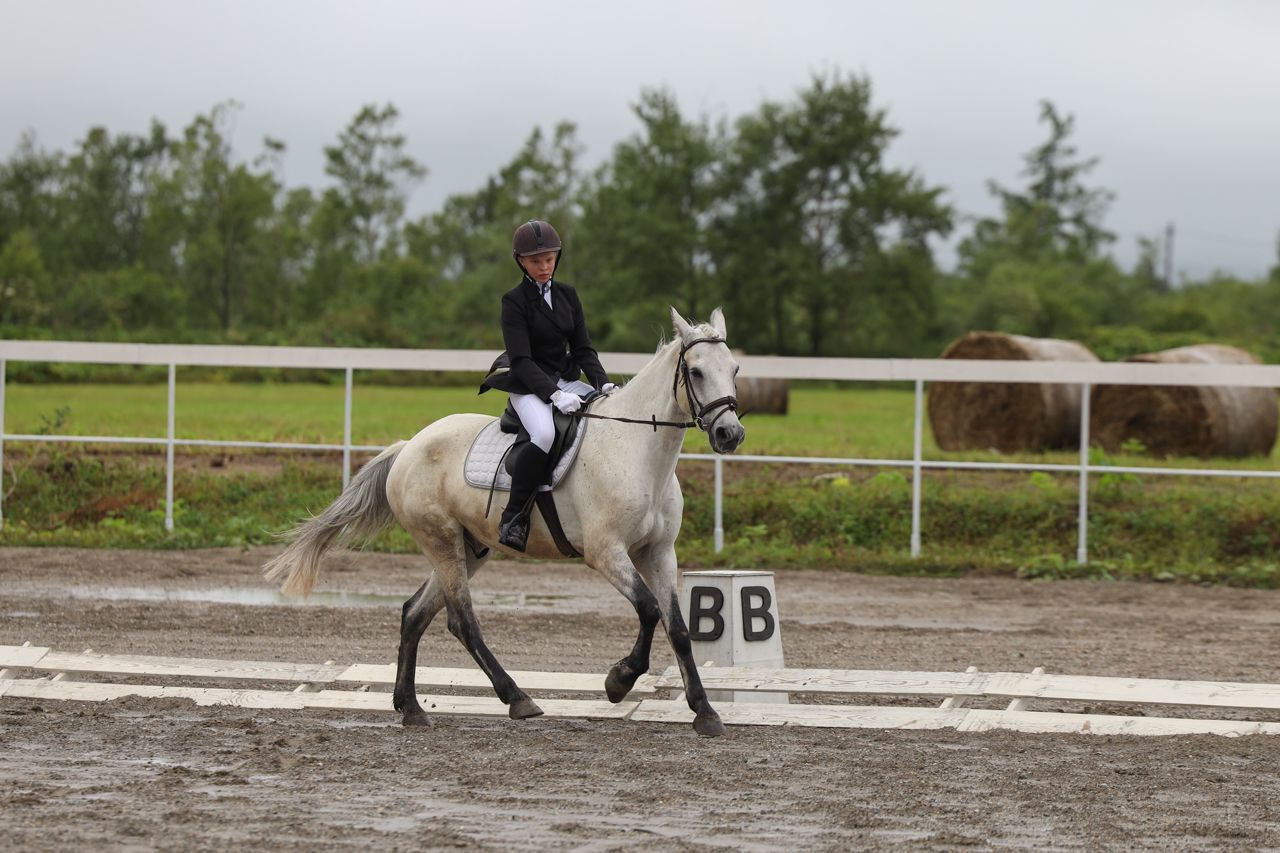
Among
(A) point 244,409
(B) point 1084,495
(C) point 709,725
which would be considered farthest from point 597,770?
(A) point 244,409

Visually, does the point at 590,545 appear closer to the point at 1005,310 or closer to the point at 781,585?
the point at 781,585

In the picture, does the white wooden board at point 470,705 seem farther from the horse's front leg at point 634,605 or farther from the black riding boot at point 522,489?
the black riding boot at point 522,489

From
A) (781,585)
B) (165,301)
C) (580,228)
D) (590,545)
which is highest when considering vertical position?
(580,228)

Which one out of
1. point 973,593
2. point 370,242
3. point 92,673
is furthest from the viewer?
point 370,242

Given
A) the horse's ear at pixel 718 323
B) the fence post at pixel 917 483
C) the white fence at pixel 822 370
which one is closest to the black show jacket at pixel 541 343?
the horse's ear at pixel 718 323

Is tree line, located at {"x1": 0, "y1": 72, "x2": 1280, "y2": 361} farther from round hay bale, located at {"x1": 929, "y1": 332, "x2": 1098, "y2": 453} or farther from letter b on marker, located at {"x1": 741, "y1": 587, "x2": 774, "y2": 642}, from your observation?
letter b on marker, located at {"x1": 741, "y1": 587, "x2": 774, "y2": 642}

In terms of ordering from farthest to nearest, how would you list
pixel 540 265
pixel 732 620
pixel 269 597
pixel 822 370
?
pixel 822 370, pixel 269 597, pixel 732 620, pixel 540 265

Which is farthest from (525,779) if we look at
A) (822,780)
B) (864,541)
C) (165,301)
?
(165,301)

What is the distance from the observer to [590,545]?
534 cm

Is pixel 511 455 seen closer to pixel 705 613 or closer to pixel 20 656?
pixel 705 613

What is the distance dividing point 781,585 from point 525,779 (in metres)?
5.71

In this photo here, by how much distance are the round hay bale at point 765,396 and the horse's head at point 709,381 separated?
14.6 meters

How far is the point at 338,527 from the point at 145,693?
122 cm

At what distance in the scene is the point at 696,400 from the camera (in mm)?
5074
